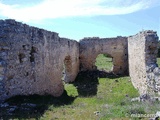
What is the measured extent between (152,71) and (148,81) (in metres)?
0.58

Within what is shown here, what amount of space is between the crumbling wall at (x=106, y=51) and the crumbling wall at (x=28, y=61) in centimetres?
973

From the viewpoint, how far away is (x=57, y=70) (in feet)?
53.3

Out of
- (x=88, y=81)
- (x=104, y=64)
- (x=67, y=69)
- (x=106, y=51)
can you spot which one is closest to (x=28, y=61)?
(x=67, y=69)

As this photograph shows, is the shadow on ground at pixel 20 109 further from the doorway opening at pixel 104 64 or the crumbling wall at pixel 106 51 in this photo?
the doorway opening at pixel 104 64

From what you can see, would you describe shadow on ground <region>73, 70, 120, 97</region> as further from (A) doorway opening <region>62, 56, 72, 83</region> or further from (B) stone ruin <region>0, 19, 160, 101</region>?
(B) stone ruin <region>0, 19, 160, 101</region>

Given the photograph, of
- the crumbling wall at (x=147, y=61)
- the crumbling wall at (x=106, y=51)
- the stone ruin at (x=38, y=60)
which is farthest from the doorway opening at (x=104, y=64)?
the crumbling wall at (x=147, y=61)

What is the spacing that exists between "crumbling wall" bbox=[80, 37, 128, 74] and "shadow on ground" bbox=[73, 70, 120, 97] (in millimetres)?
1063

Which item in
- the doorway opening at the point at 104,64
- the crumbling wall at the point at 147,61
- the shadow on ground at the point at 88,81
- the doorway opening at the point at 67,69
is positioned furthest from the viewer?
the doorway opening at the point at 104,64

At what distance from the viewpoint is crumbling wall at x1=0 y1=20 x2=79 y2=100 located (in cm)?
1055

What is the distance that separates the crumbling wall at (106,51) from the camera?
84.3 ft

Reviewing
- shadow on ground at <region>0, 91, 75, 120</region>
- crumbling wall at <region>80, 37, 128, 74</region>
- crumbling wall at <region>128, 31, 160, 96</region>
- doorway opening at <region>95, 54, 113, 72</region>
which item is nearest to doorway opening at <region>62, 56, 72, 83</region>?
crumbling wall at <region>80, 37, 128, 74</region>

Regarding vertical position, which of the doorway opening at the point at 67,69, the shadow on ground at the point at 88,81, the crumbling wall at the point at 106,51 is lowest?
→ the shadow on ground at the point at 88,81

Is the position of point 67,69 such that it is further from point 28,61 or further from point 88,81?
point 28,61

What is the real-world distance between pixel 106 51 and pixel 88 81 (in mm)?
4819
